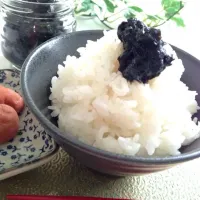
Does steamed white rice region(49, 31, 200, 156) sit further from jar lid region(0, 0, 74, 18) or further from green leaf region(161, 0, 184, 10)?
green leaf region(161, 0, 184, 10)

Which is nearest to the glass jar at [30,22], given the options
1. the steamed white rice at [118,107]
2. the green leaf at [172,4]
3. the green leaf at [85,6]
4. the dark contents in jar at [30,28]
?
the dark contents in jar at [30,28]

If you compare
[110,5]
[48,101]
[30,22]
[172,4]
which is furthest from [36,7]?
[172,4]

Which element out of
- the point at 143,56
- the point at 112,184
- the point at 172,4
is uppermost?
the point at 143,56

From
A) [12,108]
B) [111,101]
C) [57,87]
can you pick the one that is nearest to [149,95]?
[111,101]

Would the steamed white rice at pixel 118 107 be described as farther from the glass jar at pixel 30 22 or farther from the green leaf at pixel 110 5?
the green leaf at pixel 110 5

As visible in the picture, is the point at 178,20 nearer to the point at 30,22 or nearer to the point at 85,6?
the point at 85,6

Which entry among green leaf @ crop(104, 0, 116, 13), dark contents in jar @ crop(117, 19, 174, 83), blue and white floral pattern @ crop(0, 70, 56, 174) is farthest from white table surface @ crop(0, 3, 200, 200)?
green leaf @ crop(104, 0, 116, 13)

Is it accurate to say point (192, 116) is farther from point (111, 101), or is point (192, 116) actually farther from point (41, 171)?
point (41, 171)
